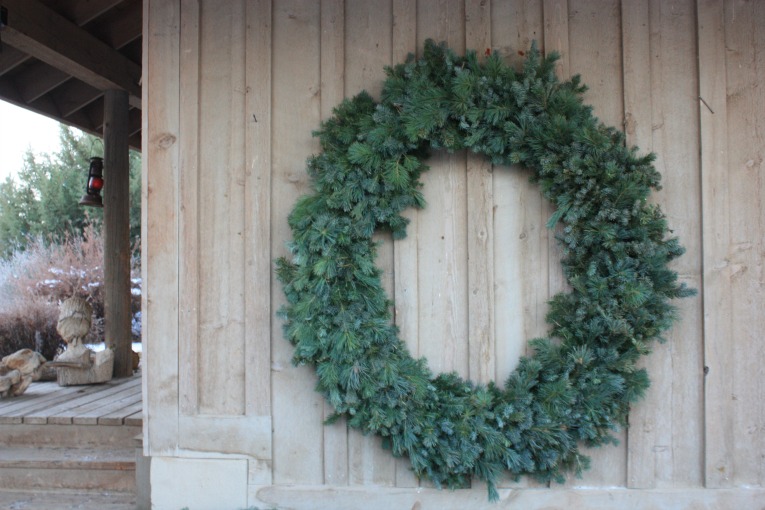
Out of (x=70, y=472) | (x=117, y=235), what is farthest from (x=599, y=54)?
(x=117, y=235)

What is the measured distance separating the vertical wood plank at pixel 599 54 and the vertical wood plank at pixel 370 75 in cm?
68

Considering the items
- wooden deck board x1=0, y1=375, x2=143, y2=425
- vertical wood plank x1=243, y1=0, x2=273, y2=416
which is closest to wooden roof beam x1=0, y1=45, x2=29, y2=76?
wooden deck board x1=0, y1=375, x2=143, y2=425

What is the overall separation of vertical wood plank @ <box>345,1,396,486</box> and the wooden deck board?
1359 mm

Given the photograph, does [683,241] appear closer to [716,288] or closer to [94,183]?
[716,288]

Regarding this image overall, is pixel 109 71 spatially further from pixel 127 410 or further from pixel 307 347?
pixel 307 347

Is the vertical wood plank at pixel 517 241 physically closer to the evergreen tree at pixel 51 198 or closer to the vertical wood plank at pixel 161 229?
the vertical wood plank at pixel 161 229

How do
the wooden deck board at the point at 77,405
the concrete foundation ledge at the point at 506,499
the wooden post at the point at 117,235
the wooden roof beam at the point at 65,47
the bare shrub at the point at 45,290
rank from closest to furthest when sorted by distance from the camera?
the concrete foundation ledge at the point at 506,499 < the wooden deck board at the point at 77,405 < the wooden roof beam at the point at 65,47 < the wooden post at the point at 117,235 < the bare shrub at the point at 45,290

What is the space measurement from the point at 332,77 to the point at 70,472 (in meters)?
2.31

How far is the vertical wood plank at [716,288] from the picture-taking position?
214 centimetres

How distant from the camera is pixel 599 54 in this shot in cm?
221

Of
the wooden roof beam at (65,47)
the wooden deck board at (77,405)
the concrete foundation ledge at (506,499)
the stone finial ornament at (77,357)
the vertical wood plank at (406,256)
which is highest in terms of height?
the wooden roof beam at (65,47)

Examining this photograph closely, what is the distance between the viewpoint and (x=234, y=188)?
2.25 metres

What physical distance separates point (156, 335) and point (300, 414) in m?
0.65

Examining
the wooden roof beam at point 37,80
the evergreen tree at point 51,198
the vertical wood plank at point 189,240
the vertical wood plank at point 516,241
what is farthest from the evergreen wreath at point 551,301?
the evergreen tree at point 51,198
